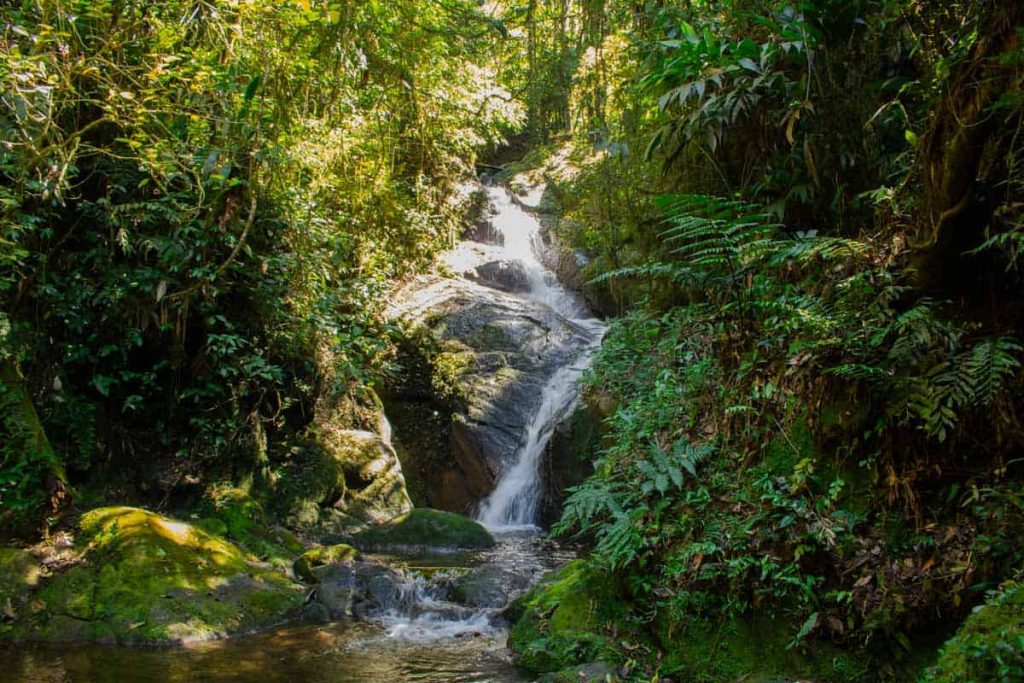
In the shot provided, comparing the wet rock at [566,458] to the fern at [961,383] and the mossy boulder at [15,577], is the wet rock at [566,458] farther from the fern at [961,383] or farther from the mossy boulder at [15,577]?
the fern at [961,383]

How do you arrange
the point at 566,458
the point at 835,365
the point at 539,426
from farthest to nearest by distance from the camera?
the point at 539,426, the point at 566,458, the point at 835,365

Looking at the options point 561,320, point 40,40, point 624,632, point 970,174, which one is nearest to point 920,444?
point 970,174

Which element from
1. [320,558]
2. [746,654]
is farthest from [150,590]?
[746,654]

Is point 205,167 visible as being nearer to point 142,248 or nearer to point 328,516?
point 142,248

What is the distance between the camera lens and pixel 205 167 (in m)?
5.59

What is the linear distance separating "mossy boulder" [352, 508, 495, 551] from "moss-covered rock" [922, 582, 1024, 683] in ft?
20.8

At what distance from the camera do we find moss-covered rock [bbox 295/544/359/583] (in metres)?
6.80

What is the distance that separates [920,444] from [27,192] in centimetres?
707

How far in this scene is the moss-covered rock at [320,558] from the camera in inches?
268

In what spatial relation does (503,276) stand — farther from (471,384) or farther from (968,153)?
(968,153)

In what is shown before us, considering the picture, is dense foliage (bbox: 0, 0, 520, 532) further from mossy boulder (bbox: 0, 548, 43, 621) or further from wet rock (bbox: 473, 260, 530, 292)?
wet rock (bbox: 473, 260, 530, 292)

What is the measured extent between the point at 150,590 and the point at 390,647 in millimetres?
1962

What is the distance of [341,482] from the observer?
9.27 meters

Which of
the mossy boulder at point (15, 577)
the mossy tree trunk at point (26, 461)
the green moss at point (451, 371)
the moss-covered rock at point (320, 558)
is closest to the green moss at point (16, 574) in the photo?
the mossy boulder at point (15, 577)
